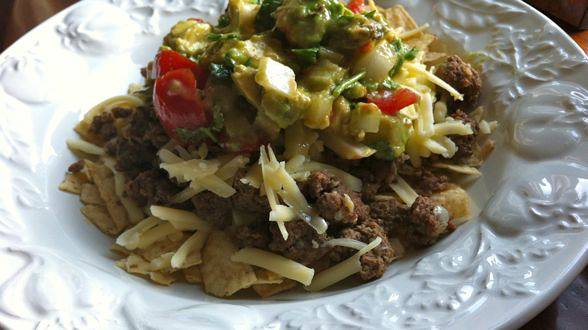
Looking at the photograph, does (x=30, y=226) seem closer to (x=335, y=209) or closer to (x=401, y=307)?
(x=335, y=209)

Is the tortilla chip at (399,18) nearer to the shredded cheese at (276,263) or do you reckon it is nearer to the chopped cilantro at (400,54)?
the chopped cilantro at (400,54)

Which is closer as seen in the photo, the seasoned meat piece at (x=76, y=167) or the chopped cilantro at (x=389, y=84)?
the chopped cilantro at (x=389, y=84)

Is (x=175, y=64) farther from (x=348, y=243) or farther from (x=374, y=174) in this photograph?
(x=348, y=243)

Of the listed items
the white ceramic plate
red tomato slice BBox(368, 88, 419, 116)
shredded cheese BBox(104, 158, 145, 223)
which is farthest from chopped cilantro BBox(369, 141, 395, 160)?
shredded cheese BBox(104, 158, 145, 223)

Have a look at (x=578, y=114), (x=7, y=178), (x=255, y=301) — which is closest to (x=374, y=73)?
(x=578, y=114)

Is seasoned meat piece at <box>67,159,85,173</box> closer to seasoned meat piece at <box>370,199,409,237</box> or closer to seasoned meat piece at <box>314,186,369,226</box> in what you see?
seasoned meat piece at <box>314,186,369,226</box>

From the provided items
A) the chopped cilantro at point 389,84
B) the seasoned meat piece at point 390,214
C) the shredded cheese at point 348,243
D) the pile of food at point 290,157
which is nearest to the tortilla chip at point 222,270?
the pile of food at point 290,157
